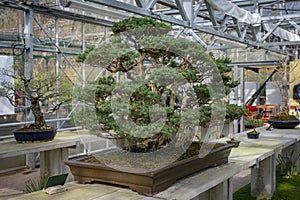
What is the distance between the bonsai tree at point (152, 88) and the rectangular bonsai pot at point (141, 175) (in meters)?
0.19

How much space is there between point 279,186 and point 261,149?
1.33m

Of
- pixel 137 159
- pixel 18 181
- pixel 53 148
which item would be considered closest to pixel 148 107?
pixel 137 159

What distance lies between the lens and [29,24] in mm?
5246

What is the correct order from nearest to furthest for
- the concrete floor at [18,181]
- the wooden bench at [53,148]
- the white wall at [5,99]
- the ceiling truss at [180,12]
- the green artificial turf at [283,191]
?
the wooden bench at [53,148] < the green artificial turf at [283,191] < the concrete floor at [18,181] < the ceiling truss at [180,12] < the white wall at [5,99]

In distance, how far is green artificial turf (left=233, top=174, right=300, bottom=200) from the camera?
13.1 feet

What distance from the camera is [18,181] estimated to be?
485 cm

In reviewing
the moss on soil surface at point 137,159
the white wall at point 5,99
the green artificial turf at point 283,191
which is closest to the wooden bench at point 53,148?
the white wall at point 5,99

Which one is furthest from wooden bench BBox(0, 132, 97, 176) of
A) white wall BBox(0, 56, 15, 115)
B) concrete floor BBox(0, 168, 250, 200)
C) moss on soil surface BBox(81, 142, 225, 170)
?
moss on soil surface BBox(81, 142, 225, 170)

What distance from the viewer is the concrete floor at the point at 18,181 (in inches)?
169

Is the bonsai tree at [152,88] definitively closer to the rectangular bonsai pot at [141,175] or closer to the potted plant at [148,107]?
the potted plant at [148,107]

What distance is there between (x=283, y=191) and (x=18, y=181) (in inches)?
129

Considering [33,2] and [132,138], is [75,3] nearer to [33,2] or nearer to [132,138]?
[33,2]

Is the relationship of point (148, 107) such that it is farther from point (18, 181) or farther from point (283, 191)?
point (18, 181)

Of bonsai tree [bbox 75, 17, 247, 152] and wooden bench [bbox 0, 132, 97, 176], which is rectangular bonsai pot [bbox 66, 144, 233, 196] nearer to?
bonsai tree [bbox 75, 17, 247, 152]
